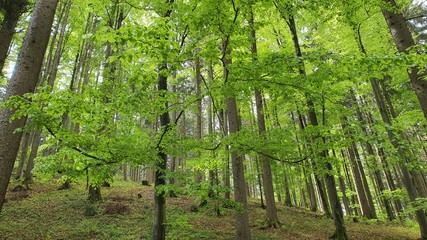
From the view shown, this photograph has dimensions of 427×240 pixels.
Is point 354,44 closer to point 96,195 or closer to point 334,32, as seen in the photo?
point 334,32

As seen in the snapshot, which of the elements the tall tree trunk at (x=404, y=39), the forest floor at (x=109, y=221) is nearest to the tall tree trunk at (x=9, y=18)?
the forest floor at (x=109, y=221)

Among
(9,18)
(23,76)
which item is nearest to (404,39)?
(23,76)

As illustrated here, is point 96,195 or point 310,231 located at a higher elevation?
point 96,195

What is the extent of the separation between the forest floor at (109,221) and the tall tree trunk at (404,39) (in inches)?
277

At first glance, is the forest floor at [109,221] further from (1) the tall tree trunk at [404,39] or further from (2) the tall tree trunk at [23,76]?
(1) the tall tree trunk at [404,39]

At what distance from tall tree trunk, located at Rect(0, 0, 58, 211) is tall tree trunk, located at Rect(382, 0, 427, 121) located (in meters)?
8.17

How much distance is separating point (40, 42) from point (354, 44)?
1344 centimetres

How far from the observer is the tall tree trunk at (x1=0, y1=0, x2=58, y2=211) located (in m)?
4.66

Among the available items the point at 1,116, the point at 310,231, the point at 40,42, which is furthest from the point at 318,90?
the point at 310,231

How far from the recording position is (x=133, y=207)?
44.1 ft

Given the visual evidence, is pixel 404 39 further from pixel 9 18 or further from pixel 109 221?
pixel 109 221

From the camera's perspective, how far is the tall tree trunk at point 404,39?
20.9 ft

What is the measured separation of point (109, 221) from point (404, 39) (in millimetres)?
12392

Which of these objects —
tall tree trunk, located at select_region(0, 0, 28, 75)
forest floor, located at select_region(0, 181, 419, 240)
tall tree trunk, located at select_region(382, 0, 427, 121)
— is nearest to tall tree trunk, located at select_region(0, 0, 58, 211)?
tall tree trunk, located at select_region(0, 0, 28, 75)
